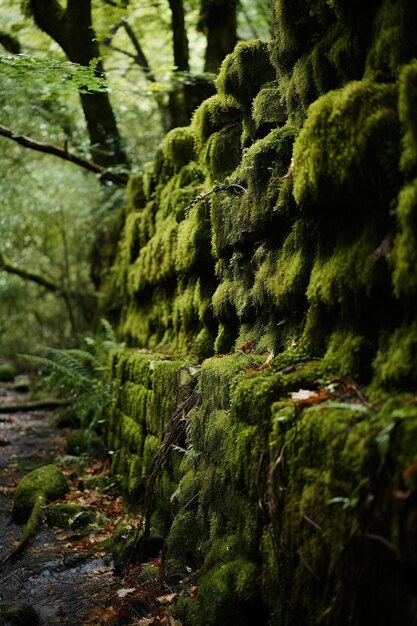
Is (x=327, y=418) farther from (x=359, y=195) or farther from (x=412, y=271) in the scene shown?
(x=359, y=195)

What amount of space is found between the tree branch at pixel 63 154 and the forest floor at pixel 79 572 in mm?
5337

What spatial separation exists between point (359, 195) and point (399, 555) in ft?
5.25

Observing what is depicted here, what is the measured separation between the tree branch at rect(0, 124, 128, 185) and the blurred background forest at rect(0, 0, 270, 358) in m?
0.11

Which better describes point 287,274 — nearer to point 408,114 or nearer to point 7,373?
point 408,114

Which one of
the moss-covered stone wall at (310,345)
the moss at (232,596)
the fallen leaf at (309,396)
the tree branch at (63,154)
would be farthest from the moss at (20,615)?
the tree branch at (63,154)

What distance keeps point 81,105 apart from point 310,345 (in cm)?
1017

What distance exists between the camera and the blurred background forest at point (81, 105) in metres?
8.95

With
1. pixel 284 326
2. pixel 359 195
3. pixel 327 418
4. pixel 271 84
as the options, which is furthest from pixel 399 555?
pixel 271 84

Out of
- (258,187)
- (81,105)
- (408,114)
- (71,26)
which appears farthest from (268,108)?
(81,105)

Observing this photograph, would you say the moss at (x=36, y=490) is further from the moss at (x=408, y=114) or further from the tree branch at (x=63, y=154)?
the tree branch at (x=63, y=154)

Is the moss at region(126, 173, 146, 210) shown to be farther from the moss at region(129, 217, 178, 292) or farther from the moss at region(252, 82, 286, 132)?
the moss at region(252, 82, 286, 132)

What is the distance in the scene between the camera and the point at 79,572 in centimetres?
450

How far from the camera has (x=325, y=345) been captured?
2949 mm

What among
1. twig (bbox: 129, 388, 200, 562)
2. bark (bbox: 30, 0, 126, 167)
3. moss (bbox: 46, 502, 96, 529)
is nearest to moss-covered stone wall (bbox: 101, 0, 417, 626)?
twig (bbox: 129, 388, 200, 562)
